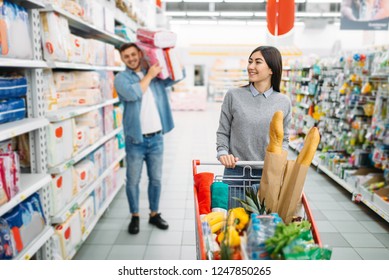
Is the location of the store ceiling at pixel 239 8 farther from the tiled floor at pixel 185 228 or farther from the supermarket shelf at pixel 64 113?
the supermarket shelf at pixel 64 113

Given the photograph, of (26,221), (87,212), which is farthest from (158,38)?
(26,221)

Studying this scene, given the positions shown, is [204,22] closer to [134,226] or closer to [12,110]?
[134,226]

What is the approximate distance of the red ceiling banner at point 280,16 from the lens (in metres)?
2.67

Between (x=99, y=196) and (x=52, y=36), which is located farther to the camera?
(x=99, y=196)

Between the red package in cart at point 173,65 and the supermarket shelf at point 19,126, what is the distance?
1.20 m

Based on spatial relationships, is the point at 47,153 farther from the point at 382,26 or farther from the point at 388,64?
the point at 382,26

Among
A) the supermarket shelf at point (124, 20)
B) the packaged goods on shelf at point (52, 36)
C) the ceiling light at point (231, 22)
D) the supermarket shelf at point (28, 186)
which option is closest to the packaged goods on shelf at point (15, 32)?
the packaged goods on shelf at point (52, 36)

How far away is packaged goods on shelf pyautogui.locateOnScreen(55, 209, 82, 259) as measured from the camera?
98.6 inches

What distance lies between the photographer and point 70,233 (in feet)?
8.66

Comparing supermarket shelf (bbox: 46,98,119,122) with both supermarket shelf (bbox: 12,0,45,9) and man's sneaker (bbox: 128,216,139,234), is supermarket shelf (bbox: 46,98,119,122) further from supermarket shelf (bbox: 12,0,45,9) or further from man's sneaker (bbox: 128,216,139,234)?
man's sneaker (bbox: 128,216,139,234)

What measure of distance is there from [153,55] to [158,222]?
1.53 m

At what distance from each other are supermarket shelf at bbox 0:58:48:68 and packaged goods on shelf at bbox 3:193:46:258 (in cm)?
79

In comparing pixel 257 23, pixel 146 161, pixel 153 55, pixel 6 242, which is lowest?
pixel 6 242

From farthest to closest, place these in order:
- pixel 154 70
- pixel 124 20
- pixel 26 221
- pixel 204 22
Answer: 1. pixel 204 22
2. pixel 124 20
3. pixel 154 70
4. pixel 26 221
